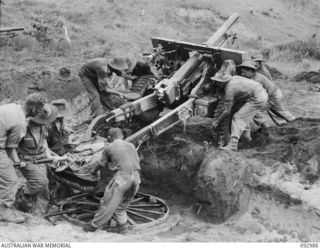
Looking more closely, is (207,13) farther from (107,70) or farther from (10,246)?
(10,246)

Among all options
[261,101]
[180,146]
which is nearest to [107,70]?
[180,146]

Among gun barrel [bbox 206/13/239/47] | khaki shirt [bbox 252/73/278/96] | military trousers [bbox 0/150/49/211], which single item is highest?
gun barrel [bbox 206/13/239/47]

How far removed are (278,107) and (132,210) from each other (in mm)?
3540

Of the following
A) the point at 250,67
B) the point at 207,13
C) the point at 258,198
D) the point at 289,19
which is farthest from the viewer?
the point at 289,19

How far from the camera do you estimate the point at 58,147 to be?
9.60 metres

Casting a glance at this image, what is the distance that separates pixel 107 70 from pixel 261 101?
2901mm

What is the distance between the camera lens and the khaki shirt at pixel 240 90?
33.4 ft

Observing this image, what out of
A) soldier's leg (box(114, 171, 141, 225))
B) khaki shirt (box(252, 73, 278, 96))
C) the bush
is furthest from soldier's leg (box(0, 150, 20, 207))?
the bush

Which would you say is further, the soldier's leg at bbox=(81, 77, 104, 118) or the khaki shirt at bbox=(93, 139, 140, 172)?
the soldier's leg at bbox=(81, 77, 104, 118)

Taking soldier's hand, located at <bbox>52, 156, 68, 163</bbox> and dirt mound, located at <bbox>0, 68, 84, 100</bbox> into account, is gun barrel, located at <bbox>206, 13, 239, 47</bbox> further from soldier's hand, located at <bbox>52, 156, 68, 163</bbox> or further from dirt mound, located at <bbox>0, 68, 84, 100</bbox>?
soldier's hand, located at <bbox>52, 156, 68, 163</bbox>

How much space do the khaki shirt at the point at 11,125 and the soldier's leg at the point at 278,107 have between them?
4.95 meters

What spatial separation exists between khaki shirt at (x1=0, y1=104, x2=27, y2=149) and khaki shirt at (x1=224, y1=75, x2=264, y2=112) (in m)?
3.65

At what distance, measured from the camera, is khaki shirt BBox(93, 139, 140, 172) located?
8.33 metres

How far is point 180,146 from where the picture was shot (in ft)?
34.1
